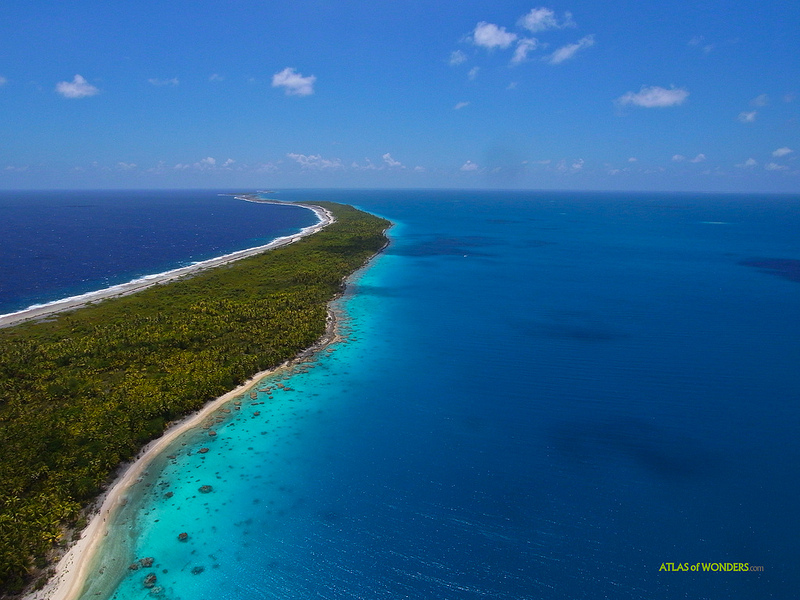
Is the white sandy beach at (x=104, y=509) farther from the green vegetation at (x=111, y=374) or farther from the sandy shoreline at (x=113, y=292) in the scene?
the sandy shoreline at (x=113, y=292)

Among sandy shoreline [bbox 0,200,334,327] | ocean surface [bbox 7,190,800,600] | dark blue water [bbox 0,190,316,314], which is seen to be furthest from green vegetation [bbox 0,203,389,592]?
dark blue water [bbox 0,190,316,314]

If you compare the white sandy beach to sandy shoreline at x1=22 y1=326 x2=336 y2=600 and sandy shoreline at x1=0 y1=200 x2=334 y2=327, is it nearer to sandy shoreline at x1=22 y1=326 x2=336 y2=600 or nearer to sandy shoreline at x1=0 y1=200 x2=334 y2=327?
sandy shoreline at x1=22 y1=326 x2=336 y2=600

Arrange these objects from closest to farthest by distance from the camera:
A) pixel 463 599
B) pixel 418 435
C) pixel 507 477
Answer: pixel 463 599, pixel 507 477, pixel 418 435

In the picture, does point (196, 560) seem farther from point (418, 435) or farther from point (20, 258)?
point (20, 258)

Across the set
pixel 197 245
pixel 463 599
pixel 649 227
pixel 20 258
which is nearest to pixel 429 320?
pixel 463 599

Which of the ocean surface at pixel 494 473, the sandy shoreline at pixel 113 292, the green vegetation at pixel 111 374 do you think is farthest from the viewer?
the sandy shoreline at pixel 113 292

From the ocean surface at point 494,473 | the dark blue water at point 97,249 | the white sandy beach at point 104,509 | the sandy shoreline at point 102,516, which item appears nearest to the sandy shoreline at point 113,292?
the white sandy beach at point 104,509
